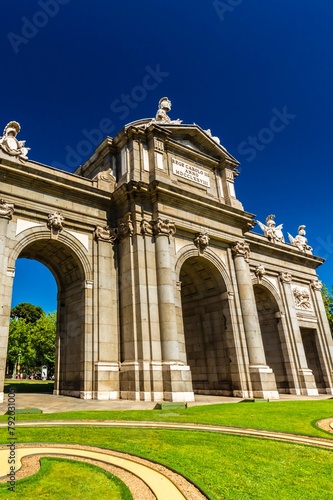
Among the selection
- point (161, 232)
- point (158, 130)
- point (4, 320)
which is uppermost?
point (158, 130)

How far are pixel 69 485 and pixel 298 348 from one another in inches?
1178

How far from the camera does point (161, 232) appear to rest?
2264cm

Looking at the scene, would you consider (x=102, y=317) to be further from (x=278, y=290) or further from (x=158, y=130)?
(x=278, y=290)

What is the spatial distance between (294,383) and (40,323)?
50513mm

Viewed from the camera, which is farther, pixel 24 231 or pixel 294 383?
pixel 294 383

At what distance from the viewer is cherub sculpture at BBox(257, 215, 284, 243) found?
3597cm

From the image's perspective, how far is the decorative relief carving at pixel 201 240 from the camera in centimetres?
2497

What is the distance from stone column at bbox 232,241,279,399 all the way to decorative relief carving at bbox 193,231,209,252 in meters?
3.01

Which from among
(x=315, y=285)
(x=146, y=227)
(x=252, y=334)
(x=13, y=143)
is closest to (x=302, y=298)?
(x=315, y=285)

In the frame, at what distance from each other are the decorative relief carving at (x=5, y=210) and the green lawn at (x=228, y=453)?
1107cm

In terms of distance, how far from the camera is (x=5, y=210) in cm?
1952

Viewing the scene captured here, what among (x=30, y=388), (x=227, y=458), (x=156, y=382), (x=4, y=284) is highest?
(x=4, y=284)

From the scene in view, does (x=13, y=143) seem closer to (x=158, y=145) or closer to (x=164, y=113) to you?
(x=158, y=145)

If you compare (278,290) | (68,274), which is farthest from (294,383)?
(68,274)
